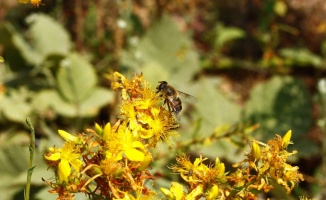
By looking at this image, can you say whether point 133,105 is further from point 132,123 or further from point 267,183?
point 267,183

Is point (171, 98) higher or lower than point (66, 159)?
higher

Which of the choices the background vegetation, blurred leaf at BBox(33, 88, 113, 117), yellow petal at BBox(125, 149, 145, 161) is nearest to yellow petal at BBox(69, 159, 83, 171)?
yellow petal at BBox(125, 149, 145, 161)

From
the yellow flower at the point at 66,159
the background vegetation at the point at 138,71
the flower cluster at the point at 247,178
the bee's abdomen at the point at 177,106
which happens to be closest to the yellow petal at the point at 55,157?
the yellow flower at the point at 66,159

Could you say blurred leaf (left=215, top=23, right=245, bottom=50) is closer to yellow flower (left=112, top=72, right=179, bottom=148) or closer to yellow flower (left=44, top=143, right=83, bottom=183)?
yellow flower (left=112, top=72, right=179, bottom=148)

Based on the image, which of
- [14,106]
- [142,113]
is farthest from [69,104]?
[142,113]

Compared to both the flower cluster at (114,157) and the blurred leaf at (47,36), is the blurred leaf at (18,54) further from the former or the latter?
the flower cluster at (114,157)

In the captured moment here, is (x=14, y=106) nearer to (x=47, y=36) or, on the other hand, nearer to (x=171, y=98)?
(x=47, y=36)

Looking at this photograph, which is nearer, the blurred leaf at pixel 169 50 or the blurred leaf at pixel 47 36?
the blurred leaf at pixel 47 36

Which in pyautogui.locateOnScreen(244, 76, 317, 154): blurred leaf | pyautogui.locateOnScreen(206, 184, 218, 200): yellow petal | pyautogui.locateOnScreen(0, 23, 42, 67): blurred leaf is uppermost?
pyautogui.locateOnScreen(0, 23, 42, 67): blurred leaf
